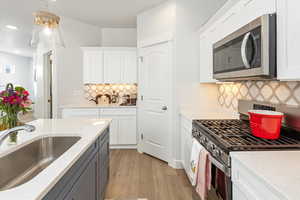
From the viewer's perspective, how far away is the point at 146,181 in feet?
8.46

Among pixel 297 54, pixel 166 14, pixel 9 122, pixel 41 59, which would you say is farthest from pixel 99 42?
pixel 297 54

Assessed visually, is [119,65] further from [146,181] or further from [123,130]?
[146,181]

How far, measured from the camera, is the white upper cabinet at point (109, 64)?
4180 mm

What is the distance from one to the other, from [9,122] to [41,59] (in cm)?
422

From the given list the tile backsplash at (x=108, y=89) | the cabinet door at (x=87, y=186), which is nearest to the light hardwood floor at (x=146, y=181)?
the cabinet door at (x=87, y=186)

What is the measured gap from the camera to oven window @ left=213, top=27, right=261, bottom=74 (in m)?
1.28

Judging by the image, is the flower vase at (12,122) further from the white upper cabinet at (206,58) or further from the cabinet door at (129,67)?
the cabinet door at (129,67)

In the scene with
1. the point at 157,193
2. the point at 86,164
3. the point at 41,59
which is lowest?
the point at 157,193

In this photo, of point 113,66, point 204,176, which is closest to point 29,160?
point 204,176

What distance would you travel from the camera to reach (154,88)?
3.35m

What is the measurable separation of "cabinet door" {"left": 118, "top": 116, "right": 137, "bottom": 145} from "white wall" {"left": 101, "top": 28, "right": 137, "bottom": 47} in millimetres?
2061

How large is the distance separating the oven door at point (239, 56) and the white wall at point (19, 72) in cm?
960

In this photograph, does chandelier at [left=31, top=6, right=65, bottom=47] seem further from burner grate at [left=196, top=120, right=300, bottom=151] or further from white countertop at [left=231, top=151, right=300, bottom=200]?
white countertop at [left=231, top=151, right=300, bottom=200]

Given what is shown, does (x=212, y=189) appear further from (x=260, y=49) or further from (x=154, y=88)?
(x=154, y=88)
